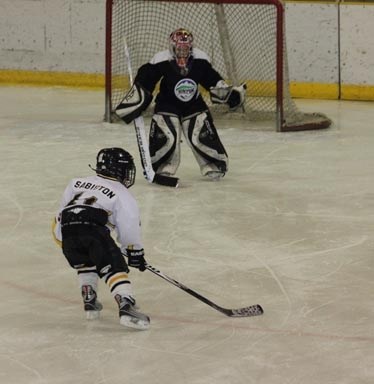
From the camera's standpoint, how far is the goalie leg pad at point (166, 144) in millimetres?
7109

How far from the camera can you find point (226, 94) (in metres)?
7.15

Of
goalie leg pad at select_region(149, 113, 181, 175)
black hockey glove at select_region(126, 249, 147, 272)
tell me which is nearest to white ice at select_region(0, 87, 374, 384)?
goalie leg pad at select_region(149, 113, 181, 175)

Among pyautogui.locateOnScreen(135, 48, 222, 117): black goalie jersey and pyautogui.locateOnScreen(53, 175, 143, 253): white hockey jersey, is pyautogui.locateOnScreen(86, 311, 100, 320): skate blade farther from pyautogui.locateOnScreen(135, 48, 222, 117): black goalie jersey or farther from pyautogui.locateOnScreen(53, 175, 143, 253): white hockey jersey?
pyautogui.locateOnScreen(135, 48, 222, 117): black goalie jersey

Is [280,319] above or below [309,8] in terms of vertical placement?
below

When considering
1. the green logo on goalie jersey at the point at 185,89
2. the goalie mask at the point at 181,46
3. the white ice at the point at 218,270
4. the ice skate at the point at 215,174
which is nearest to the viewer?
Answer: the white ice at the point at 218,270

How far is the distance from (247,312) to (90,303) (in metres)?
0.59

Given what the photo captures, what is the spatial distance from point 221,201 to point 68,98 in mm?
4196

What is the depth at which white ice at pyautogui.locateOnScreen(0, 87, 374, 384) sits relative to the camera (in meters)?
4.05

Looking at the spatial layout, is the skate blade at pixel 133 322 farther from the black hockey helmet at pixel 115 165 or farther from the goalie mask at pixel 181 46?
the goalie mask at pixel 181 46

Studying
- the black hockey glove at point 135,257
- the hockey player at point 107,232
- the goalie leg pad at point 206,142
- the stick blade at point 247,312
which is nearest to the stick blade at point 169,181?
the goalie leg pad at point 206,142

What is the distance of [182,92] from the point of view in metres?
7.07

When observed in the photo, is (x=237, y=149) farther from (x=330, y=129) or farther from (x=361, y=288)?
(x=361, y=288)

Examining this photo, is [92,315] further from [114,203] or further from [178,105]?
[178,105]

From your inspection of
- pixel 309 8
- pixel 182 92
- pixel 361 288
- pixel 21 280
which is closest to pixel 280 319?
pixel 361 288
